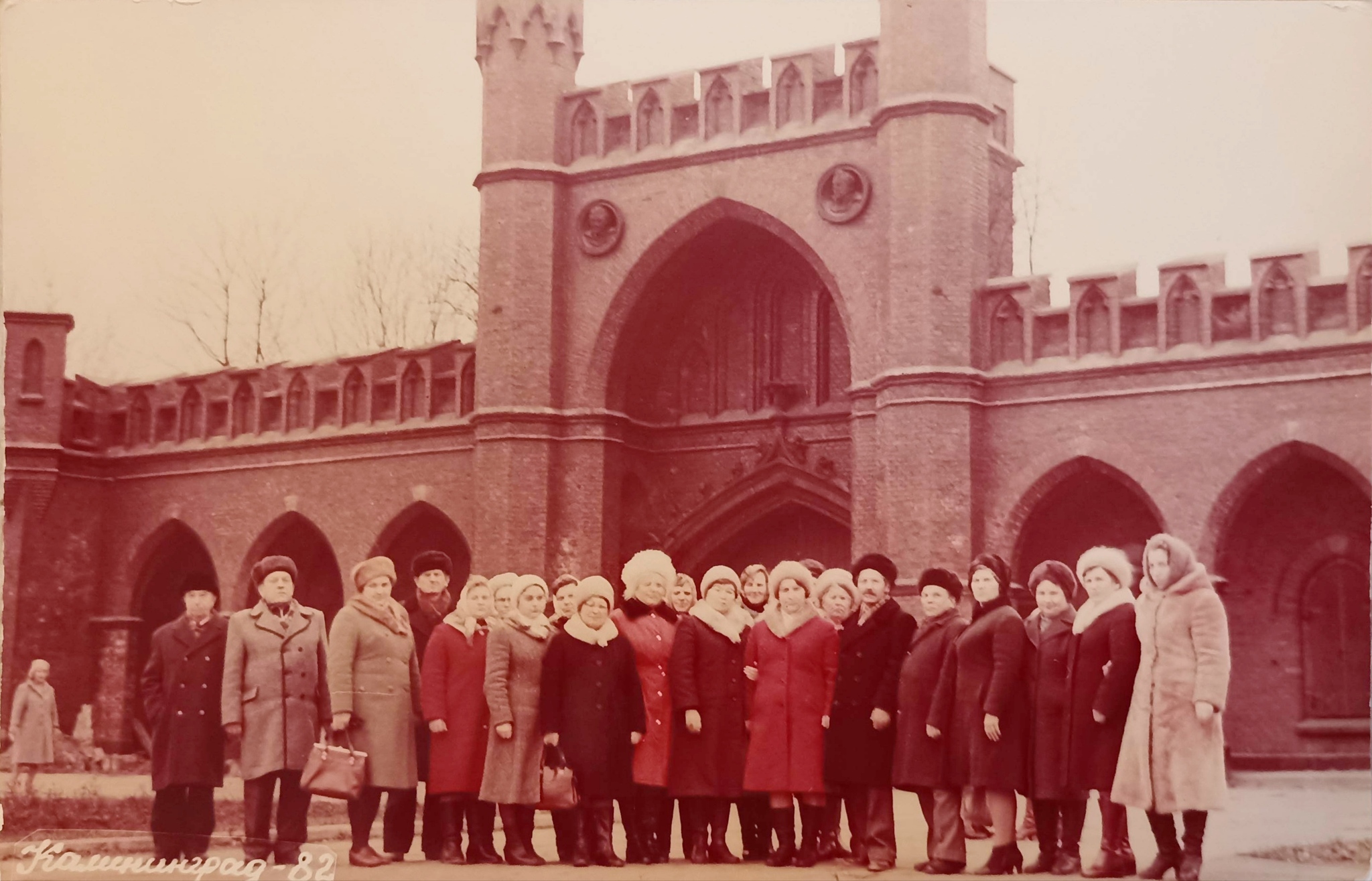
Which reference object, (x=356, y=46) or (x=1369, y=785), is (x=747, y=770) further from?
(x=356, y=46)

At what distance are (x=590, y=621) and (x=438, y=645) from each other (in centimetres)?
84

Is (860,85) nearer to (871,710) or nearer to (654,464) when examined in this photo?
(654,464)

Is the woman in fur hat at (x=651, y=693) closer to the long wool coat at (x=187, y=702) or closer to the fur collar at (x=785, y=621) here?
the fur collar at (x=785, y=621)

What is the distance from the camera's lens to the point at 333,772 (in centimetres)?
907

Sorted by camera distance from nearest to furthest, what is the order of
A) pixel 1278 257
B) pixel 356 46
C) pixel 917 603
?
pixel 356 46 → pixel 1278 257 → pixel 917 603

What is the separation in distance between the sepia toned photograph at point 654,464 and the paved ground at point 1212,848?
0.25 feet

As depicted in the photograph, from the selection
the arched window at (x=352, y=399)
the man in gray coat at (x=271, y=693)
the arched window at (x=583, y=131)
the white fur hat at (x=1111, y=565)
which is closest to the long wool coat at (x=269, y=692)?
the man in gray coat at (x=271, y=693)

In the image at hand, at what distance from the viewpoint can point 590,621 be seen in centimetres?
930

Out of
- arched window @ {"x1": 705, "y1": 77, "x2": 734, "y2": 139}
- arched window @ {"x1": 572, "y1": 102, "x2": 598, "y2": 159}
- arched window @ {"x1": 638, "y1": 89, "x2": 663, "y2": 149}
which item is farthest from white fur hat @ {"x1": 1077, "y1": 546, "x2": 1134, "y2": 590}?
arched window @ {"x1": 572, "y1": 102, "x2": 598, "y2": 159}

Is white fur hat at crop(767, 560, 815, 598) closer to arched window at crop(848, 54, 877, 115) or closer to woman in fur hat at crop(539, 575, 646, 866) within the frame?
woman in fur hat at crop(539, 575, 646, 866)

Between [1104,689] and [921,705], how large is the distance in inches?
37.2

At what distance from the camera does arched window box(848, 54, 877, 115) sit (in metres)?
16.9

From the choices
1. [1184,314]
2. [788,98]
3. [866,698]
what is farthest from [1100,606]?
[788,98]

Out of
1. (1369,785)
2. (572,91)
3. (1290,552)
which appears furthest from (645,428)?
(1369,785)
